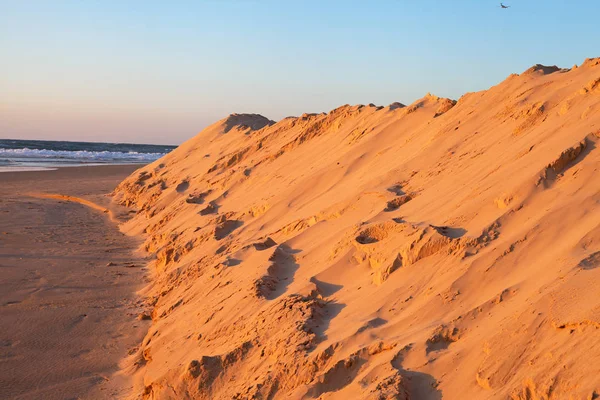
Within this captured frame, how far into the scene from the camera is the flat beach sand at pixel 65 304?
14.1ft

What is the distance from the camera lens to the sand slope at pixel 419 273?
282 cm

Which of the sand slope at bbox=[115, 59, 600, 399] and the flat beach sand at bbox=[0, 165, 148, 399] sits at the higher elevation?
the sand slope at bbox=[115, 59, 600, 399]

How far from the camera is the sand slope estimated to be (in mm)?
2820

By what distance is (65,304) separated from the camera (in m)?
5.83

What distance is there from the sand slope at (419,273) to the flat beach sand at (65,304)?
1.17ft

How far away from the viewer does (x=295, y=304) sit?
3.85 meters

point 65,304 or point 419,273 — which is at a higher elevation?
point 419,273

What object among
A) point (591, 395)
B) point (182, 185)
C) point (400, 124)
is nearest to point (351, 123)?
point (400, 124)

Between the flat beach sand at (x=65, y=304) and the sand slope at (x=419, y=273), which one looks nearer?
the sand slope at (x=419, y=273)

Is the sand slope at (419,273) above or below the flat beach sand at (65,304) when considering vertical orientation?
above

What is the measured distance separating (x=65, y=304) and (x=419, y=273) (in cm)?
365

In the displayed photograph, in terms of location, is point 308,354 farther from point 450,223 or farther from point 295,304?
point 450,223

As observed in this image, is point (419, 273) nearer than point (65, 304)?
Yes

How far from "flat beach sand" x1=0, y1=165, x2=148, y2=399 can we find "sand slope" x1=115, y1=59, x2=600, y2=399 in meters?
0.36
